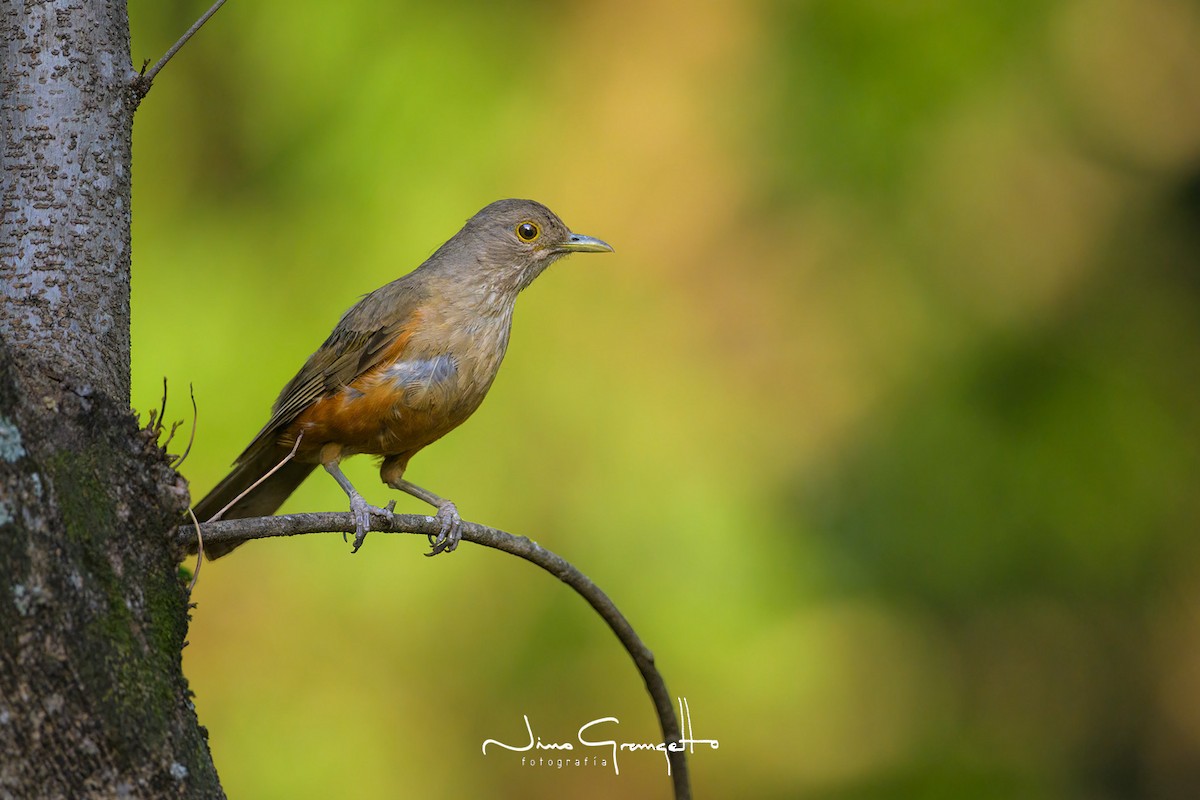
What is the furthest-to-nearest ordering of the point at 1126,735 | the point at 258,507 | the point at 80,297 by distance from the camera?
the point at 1126,735 → the point at 258,507 → the point at 80,297

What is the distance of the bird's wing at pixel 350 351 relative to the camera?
4.46 metres

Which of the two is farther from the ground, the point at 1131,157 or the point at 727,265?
the point at 1131,157

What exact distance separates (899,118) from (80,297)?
590 centimetres

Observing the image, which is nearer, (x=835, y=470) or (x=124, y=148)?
(x=124, y=148)

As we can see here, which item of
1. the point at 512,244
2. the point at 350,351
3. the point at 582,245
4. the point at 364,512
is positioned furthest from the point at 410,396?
the point at 582,245

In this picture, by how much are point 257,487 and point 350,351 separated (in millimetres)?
632

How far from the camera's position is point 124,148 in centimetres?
283

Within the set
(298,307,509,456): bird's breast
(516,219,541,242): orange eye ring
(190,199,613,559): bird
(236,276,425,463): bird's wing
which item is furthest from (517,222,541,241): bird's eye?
(298,307,509,456): bird's breast

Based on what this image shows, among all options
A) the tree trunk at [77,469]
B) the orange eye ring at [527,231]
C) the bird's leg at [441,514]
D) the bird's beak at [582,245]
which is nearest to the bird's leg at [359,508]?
the bird's leg at [441,514]

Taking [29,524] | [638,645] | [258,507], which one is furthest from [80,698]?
[258,507]

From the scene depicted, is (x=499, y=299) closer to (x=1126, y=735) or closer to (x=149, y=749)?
(x=149, y=749)

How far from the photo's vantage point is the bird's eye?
5.14 metres

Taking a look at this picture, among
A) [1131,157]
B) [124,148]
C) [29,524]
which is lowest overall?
[29,524]

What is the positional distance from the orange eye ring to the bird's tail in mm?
1315
